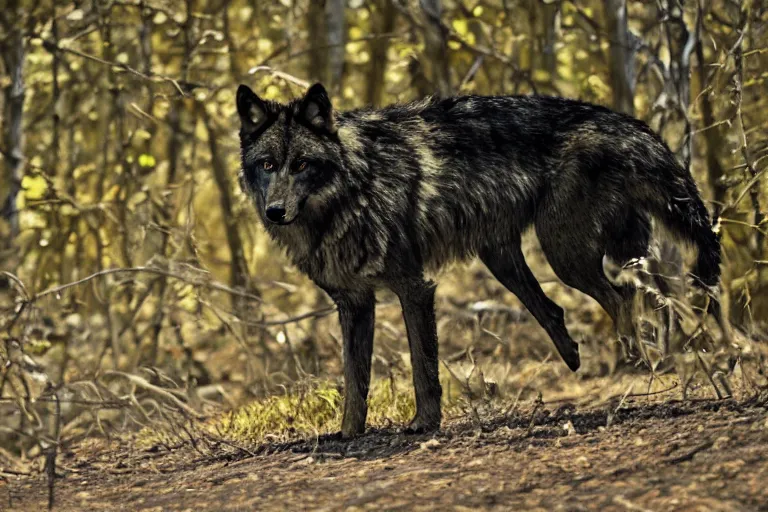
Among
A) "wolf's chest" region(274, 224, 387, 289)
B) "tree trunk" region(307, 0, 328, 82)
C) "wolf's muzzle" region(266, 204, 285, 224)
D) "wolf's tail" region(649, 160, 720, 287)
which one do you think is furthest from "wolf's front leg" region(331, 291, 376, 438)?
"tree trunk" region(307, 0, 328, 82)

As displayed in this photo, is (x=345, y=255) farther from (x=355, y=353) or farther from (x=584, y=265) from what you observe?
(x=584, y=265)

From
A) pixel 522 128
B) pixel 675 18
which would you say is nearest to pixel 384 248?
pixel 522 128

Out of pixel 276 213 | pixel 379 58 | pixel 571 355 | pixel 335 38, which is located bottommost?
pixel 571 355

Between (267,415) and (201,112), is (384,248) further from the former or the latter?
(201,112)

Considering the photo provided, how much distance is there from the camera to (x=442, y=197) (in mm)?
6387

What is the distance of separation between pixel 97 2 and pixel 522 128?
5.06 m

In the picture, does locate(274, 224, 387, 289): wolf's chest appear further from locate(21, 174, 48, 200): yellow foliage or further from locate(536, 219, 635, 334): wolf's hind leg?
locate(21, 174, 48, 200): yellow foliage

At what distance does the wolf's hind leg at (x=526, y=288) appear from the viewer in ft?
22.4

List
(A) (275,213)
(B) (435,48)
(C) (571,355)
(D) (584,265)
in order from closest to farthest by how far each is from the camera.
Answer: (A) (275,213), (D) (584,265), (C) (571,355), (B) (435,48)

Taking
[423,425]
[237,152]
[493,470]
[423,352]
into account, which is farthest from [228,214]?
[493,470]

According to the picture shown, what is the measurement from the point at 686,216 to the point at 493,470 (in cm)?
254

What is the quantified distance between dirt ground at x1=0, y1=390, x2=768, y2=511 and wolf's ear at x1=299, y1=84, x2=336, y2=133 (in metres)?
1.90

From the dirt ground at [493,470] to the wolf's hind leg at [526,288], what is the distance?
2.32ft

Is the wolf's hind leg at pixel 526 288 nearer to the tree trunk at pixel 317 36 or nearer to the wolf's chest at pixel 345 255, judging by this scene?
the wolf's chest at pixel 345 255
